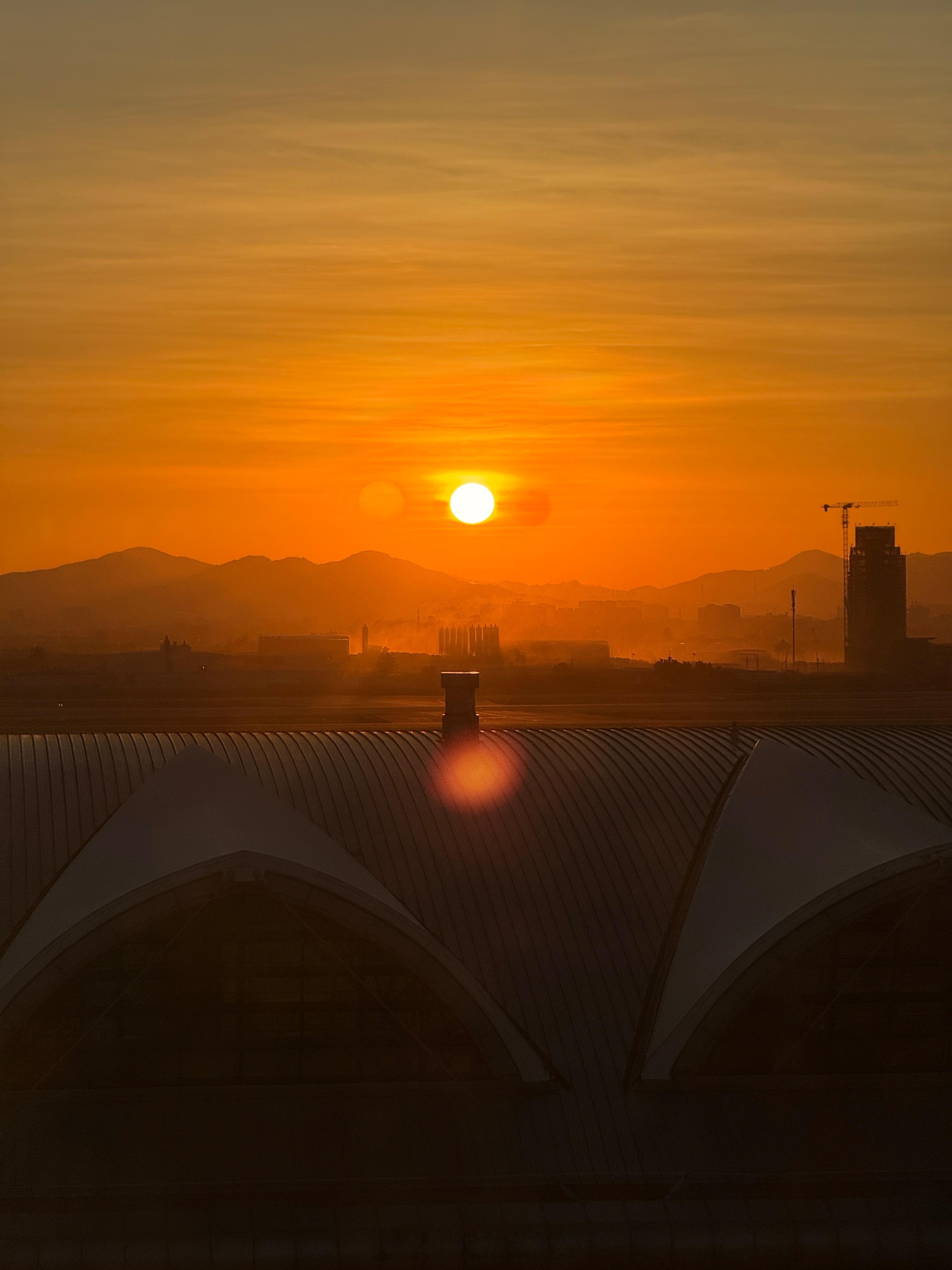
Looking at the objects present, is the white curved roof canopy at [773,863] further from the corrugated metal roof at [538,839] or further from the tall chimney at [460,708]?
the tall chimney at [460,708]

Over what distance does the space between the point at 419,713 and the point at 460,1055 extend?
2622 inches

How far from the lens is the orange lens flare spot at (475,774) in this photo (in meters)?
25.6

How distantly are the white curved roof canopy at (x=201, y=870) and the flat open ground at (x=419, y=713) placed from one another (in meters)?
43.7

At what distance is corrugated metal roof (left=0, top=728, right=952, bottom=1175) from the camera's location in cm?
2111

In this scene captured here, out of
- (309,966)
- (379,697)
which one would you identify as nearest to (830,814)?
(309,966)

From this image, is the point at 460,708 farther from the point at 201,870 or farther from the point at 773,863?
the point at 201,870

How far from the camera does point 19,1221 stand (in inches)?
733

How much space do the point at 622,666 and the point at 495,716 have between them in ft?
313

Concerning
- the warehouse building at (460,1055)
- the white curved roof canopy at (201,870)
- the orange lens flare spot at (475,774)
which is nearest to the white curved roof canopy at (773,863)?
the warehouse building at (460,1055)

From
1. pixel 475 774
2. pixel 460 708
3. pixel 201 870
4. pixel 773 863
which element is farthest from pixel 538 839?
pixel 201 870

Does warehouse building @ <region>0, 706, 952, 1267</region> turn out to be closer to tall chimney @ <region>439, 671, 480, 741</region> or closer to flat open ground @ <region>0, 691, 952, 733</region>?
tall chimney @ <region>439, 671, 480, 741</region>

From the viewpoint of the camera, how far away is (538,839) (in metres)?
24.7

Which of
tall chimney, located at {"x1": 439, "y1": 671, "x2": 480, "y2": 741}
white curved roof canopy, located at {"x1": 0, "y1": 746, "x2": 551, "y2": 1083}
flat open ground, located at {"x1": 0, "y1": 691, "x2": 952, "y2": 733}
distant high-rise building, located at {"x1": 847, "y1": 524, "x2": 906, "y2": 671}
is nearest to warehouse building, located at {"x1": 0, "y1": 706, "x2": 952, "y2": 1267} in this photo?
white curved roof canopy, located at {"x1": 0, "y1": 746, "x2": 551, "y2": 1083}

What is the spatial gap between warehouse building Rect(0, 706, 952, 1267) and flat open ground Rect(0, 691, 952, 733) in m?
44.5
